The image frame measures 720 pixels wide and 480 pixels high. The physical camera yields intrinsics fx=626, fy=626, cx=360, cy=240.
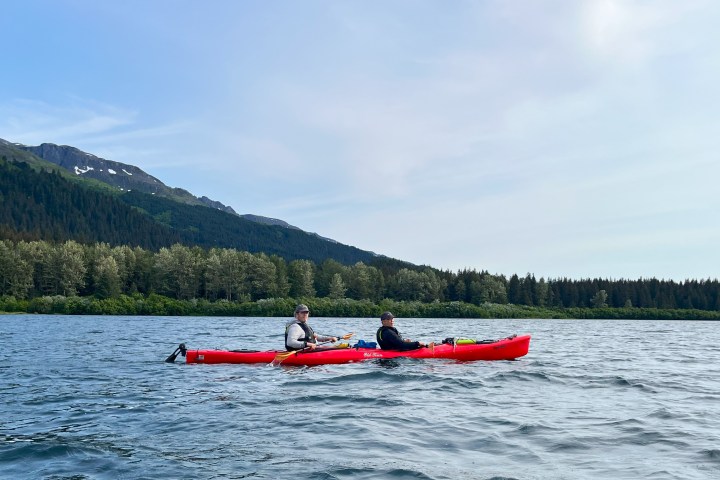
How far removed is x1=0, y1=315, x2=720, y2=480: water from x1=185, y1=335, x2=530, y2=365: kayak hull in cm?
53

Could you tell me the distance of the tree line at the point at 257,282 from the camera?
96.0 m

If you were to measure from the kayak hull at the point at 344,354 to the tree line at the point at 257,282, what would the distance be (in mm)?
72152

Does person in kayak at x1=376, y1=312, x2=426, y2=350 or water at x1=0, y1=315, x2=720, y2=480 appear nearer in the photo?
water at x1=0, y1=315, x2=720, y2=480

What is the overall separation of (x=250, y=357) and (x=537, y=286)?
372 ft

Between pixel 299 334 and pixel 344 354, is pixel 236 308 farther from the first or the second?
pixel 344 354

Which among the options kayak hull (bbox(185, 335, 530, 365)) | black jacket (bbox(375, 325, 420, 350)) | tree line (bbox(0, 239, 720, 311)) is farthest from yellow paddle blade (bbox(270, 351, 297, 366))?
tree line (bbox(0, 239, 720, 311))

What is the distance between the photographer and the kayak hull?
21.4 m

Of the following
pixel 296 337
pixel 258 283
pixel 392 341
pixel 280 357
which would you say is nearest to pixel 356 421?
pixel 280 357

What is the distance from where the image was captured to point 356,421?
12.5m

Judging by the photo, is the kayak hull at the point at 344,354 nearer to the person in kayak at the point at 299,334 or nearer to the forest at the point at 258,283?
the person in kayak at the point at 299,334

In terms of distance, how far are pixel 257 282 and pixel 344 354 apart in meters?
85.7

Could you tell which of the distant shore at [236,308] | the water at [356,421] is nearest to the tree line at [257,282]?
the distant shore at [236,308]

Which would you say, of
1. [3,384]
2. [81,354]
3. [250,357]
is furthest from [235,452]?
[81,354]

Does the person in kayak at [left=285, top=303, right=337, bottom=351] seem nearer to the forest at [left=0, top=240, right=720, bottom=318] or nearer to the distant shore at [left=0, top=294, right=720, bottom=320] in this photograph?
the distant shore at [left=0, top=294, right=720, bottom=320]
